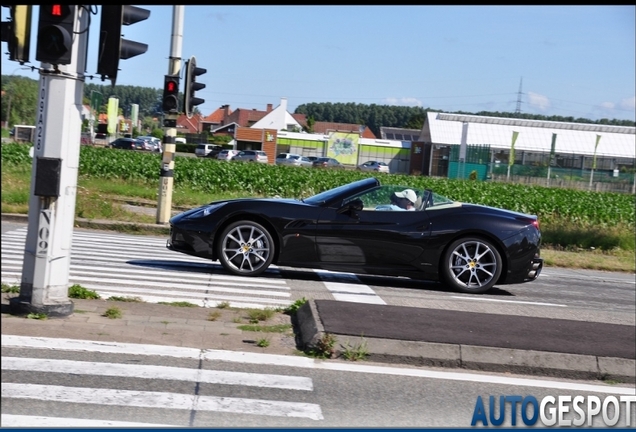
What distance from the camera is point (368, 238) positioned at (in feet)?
35.3

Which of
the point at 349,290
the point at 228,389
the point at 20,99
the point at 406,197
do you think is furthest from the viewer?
the point at 406,197

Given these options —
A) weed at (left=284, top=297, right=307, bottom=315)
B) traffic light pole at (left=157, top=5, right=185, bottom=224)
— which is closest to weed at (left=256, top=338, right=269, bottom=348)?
weed at (left=284, top=297, right=307, bottom=315)

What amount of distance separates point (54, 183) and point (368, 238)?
4692 millimetres

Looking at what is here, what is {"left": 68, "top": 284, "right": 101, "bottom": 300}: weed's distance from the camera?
835cm

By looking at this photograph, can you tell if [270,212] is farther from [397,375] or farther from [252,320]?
[397,375]

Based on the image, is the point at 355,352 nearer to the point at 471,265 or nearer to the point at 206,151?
the point at 471,265

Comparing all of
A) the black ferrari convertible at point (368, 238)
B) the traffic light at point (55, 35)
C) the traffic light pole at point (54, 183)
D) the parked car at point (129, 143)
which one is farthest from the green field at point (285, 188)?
the parked car at point (129, 143)

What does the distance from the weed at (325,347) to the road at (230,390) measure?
171 mm

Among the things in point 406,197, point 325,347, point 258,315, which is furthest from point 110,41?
point 406,197

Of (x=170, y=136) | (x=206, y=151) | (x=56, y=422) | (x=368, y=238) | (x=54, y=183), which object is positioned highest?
(x=170, y=136)

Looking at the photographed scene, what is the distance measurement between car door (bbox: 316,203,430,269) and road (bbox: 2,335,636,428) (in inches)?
160

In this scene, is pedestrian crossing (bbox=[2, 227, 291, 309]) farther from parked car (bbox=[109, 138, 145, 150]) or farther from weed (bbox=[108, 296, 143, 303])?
parked car (bbox=[109, 138, 145, 150])

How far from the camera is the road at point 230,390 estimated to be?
5.13 metres

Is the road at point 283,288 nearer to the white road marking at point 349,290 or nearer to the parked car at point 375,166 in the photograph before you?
the white road marking at point 349,290
